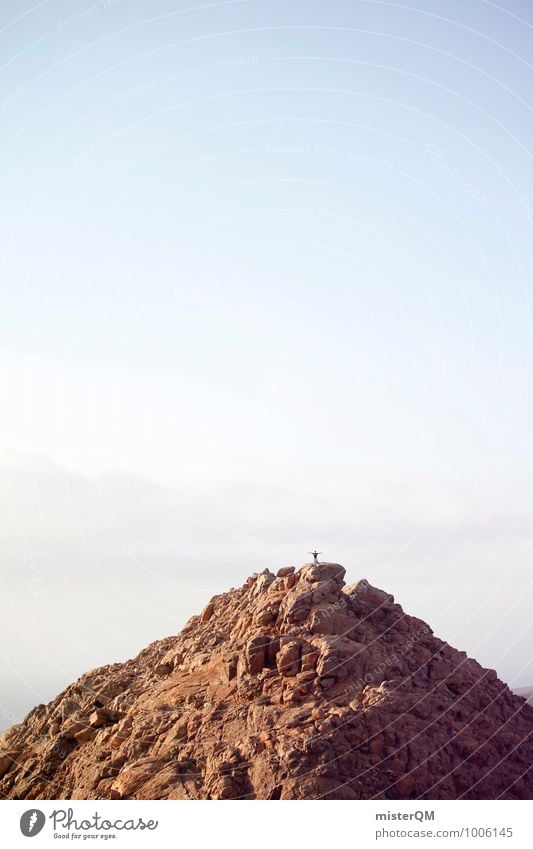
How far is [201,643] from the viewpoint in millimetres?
75500

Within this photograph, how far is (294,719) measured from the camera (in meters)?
64.6

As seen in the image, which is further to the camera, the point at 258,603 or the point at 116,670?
the point at 116,670

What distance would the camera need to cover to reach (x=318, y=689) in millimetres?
66438

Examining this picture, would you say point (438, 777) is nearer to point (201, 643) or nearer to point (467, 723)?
point (467, 723)

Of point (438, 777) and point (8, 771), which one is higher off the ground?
point (8, 771)

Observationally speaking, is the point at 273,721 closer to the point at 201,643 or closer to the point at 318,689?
the point at 318,689

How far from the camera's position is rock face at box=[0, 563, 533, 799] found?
63000mm

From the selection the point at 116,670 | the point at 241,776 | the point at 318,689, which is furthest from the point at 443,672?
the point at 116,670

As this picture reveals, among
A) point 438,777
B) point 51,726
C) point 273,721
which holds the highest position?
A: point 51,726

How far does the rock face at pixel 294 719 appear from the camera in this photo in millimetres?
63000

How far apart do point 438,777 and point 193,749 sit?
1289 centimetres

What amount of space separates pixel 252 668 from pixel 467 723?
40.3 ft
